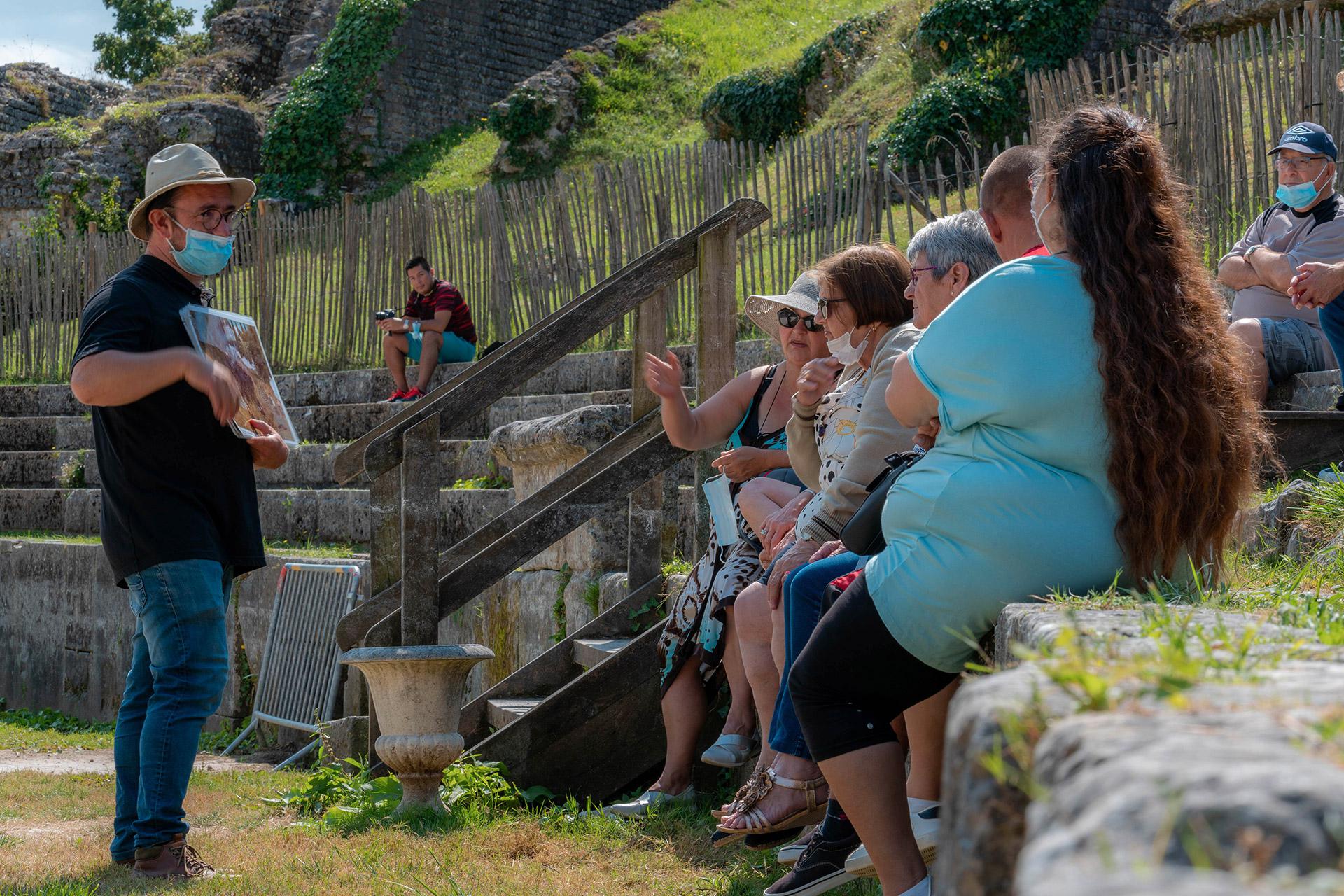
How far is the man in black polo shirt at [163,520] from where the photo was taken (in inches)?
144

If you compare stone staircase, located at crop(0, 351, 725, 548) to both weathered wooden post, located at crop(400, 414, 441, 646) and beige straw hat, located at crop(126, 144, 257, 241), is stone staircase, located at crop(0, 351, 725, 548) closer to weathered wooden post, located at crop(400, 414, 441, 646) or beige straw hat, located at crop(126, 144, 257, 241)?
weathered wooden post, located at crop(400, 414, 441, 646)

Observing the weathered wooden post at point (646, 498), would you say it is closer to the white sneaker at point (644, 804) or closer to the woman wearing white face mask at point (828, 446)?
the white sneaker at point (644, 804)

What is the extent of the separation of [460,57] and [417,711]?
21259mm

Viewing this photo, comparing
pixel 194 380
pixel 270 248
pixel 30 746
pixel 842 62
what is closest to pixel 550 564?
pixel 194 380

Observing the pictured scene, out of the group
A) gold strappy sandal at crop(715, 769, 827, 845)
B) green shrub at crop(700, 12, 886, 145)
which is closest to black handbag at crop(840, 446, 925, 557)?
gold strappy sandal at crop(715, 769, 827, 845)

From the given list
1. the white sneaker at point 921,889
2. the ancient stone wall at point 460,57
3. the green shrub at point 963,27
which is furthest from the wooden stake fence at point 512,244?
the ancient stone wall at point 460,57

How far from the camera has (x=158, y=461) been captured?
12.3 ft

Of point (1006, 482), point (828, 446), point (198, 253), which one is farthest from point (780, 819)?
point (198, 253)

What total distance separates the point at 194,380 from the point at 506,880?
165 centimetres

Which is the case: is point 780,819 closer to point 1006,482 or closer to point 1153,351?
point 1006,482

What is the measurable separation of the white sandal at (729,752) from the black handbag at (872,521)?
1.12 m

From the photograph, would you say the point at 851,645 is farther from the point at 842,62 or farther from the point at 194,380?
the point at 842,62

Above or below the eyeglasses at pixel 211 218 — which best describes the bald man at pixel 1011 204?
below

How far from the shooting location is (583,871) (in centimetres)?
350
